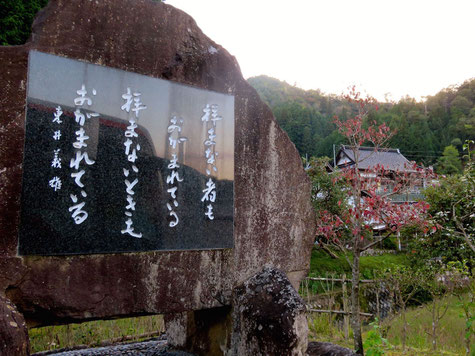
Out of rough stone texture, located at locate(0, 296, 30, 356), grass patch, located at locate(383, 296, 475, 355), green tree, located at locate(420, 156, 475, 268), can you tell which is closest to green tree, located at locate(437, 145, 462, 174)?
green tree, located at locate(420, 156, 475, 268)

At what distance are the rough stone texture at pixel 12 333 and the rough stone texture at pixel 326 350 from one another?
258 cm

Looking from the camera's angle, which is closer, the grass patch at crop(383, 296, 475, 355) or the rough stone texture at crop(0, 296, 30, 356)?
the rough stone texture at crop(0, 296, 30, 356)

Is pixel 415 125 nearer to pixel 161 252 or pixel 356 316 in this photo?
pixel 356 316

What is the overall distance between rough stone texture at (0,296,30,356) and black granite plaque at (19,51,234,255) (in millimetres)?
441

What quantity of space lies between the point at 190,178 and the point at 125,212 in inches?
23.8

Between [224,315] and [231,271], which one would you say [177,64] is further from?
[224,315]

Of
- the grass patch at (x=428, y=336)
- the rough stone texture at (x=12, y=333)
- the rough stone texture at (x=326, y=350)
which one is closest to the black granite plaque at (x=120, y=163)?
the rough stone texture at (x=12, y=333)

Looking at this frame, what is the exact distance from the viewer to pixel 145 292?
2.70 metres

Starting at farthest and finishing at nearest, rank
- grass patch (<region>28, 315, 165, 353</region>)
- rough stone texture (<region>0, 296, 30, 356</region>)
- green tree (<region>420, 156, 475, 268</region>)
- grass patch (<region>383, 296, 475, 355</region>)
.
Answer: green tree (<region>420, 156, 475, 268</region>), grass patch (<region>383, 296, 475, 355</region>), grass patch (<region>28, 315, 165, 353</region>), rough stone texture (<region>0, 296, 30, 356</region>)

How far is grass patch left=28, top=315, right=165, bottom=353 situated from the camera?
5.38 m

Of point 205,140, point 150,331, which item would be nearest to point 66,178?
point 205,140

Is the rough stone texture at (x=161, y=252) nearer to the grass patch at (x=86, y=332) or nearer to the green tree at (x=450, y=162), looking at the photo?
the grass patch at (x=86, y=332)

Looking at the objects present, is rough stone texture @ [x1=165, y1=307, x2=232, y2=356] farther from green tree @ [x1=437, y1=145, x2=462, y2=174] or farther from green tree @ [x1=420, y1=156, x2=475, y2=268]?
green tree @ [x1=437, y1=145, x2=462, y2=174]

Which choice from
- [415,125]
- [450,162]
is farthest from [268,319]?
[415,125]
